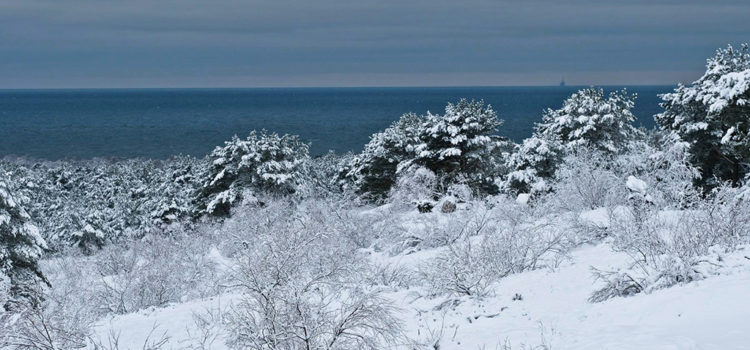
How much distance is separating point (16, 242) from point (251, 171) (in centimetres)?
1786

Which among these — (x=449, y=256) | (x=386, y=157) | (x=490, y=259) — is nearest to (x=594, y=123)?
(x=386, y=157)

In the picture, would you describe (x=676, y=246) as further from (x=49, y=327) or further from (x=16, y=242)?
(x=16, y=242)

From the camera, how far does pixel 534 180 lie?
3347 centimetres

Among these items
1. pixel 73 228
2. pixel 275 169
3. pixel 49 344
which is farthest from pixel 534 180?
pixel 73 228

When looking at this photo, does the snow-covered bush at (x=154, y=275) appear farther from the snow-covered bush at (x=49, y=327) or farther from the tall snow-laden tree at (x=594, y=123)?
the tall snow-laden tree at (x=594, y=123)

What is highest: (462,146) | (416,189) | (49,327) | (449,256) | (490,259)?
(49,327)

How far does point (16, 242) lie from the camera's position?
2319 centimetres

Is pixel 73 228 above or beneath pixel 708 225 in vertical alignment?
beneath

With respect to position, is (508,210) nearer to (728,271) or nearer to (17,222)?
(728,271)

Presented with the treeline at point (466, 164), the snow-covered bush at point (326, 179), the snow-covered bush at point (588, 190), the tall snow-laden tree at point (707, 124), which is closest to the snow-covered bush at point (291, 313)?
the treeline at point (466, 164)

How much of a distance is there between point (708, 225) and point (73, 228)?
46838mm

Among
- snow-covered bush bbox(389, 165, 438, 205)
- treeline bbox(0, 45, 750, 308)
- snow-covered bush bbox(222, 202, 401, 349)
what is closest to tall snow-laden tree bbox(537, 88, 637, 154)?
treeline bbox(0, 45, 750, 308)

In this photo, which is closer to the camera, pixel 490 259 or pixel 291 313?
pixel 291 313

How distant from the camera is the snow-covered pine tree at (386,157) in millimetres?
42469
